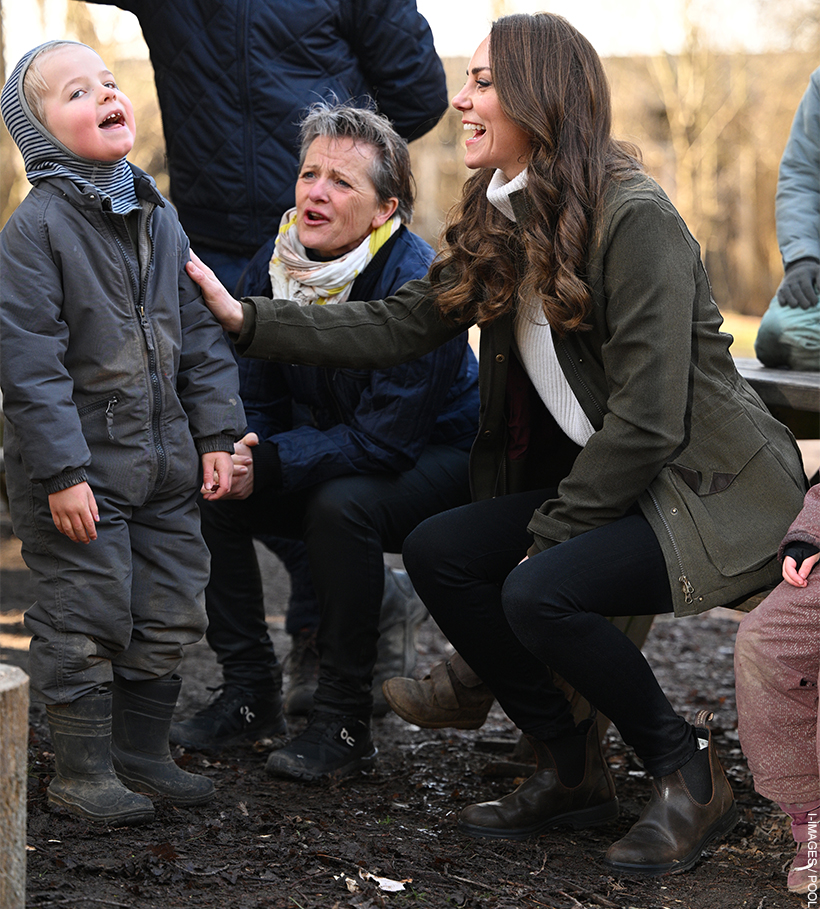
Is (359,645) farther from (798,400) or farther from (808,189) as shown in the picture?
(808,189)

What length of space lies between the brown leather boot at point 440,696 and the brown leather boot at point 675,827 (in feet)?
1.93

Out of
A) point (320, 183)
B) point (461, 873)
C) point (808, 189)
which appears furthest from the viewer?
point (808, 189)

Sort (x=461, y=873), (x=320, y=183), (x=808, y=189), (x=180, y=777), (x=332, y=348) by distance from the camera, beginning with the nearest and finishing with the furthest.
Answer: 1. (x=461, y=873)
2. (x=180, y=777)
3. (x=332, y=348)
4. (x=320, y=183)
5. (x=808, y=189)

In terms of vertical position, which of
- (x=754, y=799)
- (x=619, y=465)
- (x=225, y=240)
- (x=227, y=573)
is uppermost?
(x=225, y=240)

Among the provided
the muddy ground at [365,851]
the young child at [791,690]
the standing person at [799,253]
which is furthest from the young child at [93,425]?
the standing person at [799,253]

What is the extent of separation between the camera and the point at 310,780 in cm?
297

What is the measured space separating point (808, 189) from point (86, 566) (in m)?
2.50

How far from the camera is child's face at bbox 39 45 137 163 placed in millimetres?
2506

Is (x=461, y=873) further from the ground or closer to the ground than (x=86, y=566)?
closer to the ground

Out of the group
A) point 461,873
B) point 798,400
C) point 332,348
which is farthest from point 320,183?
point 461,873

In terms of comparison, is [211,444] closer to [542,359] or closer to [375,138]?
[542,359]

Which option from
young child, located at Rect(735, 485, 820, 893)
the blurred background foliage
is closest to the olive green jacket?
young child, located at Rect(735, 485, 820, 893)

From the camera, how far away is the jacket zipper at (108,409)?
2539mm

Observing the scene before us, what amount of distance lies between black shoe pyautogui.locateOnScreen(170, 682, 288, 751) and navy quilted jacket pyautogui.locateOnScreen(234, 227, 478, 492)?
701mm
